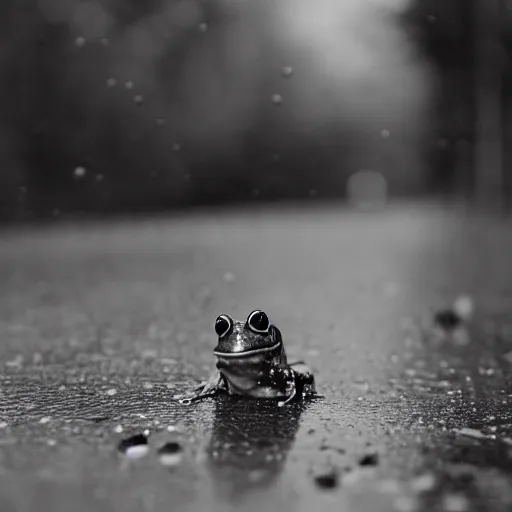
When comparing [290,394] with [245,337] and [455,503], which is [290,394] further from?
[455,503]

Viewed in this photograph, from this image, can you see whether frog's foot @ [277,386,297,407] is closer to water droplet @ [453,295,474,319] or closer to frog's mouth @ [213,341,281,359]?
frog's mouth @ [213,341,281,359]

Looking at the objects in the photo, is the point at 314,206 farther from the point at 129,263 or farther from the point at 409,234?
the point at 129,263

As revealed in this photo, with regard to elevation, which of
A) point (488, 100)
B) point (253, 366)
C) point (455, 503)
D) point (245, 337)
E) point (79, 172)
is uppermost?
point (488, 100)

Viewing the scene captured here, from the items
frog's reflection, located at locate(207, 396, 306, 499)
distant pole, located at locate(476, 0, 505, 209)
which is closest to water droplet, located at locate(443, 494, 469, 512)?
frog's reflection, located at locate(207, 396, 306, 499)

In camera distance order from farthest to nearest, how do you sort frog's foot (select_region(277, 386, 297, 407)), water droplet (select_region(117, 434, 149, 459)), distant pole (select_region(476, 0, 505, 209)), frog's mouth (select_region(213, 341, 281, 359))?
distant pole (select_region(476, 0, 505, 209)) < frog's foot (select_region(277, 386, 297, 407)) < frog's mouth (select_region(213, 341, 281, 359)) < water droplet (select_region(117, 434, 149, 459))

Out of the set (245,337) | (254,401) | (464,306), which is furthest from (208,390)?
(464,306)

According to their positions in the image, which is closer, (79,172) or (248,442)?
(248,442)

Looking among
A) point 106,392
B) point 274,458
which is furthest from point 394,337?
point 274,458

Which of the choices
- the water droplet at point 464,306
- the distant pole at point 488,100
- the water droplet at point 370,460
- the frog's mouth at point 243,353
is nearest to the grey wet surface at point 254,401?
the water droplet at point 370,460
